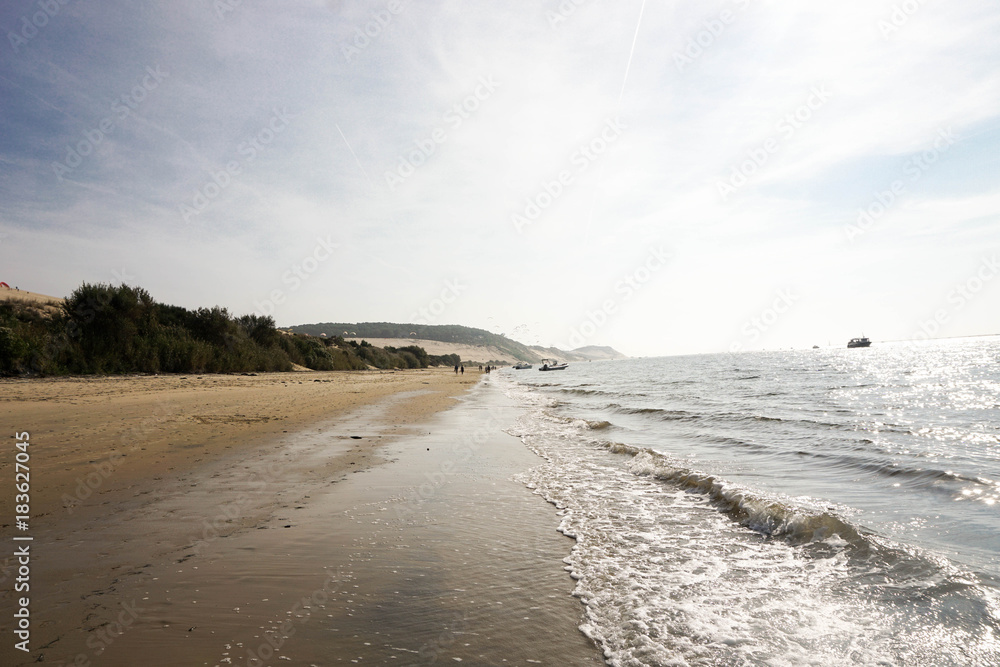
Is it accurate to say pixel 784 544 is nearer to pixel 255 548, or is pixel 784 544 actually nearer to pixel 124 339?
pixel 255 548

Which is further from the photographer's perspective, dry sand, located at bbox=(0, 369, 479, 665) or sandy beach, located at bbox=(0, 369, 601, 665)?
dry sand, located at bbox=(0, 369, 479, 665)

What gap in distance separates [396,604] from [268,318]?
4114 cm

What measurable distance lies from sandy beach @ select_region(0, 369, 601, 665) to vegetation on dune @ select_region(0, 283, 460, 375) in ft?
44.2

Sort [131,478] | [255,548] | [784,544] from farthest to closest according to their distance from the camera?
[131,478] → [784,544] → [255,548]

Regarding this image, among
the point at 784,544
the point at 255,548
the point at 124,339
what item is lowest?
the point at 784,544

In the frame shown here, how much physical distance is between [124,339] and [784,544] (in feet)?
96.9

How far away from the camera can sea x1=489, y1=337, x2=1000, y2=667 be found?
3.23 metres

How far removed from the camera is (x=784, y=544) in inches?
204

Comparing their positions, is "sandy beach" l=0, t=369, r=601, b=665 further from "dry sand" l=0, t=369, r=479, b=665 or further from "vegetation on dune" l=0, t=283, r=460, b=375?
"vegetation on dune" l=0, t=283, r=460, b=375

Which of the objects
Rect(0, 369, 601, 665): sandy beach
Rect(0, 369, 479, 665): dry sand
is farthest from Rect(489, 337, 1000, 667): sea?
Rect(0, 369, 479, 665): dry sand

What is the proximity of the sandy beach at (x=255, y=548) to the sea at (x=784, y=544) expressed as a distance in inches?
24.8

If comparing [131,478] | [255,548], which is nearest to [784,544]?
[255,548]

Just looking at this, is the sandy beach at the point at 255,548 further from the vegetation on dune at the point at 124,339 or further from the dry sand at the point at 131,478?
the vegetation on dune at the point at 124,339

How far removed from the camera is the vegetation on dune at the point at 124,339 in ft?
65.1
